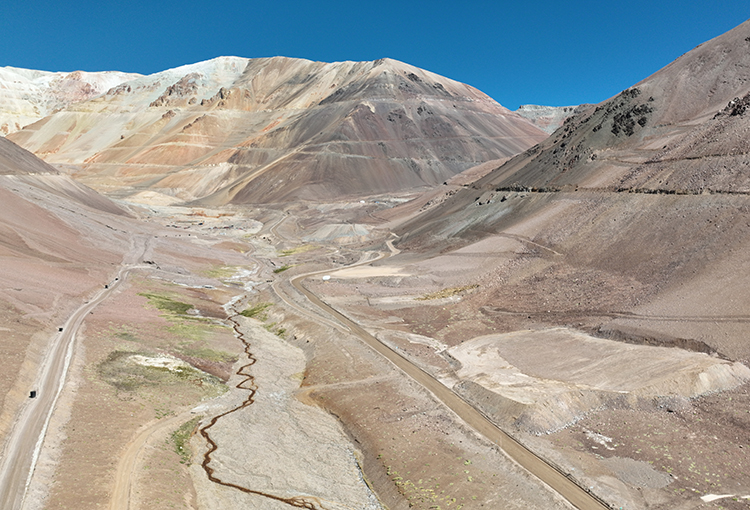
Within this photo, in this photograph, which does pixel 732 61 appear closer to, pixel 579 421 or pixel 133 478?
pixel 579 421

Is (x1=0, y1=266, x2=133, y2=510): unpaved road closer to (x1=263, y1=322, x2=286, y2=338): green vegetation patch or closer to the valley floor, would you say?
the valley floor

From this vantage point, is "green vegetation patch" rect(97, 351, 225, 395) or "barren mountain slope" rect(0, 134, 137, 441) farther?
"barren mountain slope" rect(0, 134, 137, 441)

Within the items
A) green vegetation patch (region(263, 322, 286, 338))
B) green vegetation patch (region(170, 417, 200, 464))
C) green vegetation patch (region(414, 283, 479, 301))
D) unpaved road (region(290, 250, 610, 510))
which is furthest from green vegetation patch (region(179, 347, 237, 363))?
green vegetation patch (region(414, 283, 479, 301))

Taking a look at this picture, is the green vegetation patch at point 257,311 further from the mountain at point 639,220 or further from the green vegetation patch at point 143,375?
the mountain at point 639,220

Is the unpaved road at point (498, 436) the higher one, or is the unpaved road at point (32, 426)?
the unpaved road at point (32, 426)

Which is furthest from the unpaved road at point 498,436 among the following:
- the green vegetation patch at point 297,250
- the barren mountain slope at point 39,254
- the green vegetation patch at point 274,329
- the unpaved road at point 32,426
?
the green vegetation patch at point 297,250

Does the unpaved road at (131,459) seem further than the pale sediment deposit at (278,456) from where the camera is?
No

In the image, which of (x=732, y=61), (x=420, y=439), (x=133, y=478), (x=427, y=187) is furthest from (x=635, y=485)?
(x=427, y=187)
